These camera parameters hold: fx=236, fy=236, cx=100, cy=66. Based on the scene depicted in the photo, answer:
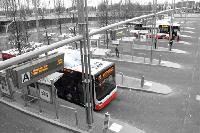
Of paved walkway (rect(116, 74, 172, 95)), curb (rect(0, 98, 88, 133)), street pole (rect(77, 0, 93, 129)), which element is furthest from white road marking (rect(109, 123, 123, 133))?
paved walkway (rect(116, 74, 172, 95))

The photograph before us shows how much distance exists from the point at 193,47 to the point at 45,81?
966 inches

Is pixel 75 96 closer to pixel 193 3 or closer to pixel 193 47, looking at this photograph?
pixel 193 47

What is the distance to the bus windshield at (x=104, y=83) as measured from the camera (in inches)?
516

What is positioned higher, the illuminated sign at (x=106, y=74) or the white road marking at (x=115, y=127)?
the illuminated sign at (x=106, y=74)

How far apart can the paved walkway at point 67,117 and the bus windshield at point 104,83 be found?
1179 millimetres

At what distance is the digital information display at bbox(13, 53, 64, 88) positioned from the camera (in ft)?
29.5

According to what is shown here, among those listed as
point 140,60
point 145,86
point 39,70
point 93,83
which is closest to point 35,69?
point 39,70

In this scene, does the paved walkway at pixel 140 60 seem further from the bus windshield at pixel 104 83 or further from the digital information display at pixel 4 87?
the digital information display at pixel 4 87

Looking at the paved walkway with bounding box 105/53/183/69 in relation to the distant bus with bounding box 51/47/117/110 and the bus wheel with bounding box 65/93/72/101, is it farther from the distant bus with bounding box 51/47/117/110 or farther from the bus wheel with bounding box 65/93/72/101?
the bus wheel with bounding box 65/93/72/101

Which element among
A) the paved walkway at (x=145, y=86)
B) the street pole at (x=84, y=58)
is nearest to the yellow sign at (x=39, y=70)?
the street pole at (x=84, y=58)

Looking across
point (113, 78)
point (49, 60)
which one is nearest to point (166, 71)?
point (113, 78)

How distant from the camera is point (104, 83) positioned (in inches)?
539

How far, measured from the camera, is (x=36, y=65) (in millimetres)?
9492

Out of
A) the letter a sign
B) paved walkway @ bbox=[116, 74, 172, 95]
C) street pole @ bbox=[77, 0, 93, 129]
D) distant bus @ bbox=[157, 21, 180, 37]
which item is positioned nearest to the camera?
the letter a sign
